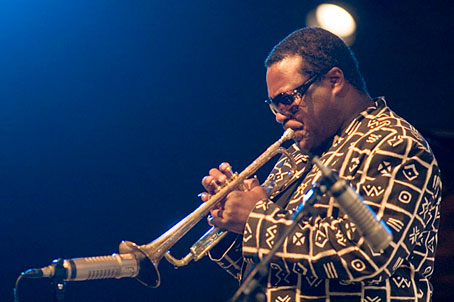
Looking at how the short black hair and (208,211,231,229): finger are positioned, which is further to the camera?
the short black hair

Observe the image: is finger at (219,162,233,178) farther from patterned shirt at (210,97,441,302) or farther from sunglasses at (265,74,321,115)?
patterned shirt at (210,97,441,302)

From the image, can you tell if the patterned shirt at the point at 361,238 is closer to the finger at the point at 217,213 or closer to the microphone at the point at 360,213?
the finger at the point at 217,213

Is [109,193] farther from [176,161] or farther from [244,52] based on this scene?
A: [244,52]

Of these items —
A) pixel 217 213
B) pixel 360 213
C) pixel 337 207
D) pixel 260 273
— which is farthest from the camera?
pixel 217 213

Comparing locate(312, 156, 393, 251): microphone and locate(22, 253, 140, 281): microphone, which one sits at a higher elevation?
locate(22, 253, 140, 281): microphone

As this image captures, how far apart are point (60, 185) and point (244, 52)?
2066 mm

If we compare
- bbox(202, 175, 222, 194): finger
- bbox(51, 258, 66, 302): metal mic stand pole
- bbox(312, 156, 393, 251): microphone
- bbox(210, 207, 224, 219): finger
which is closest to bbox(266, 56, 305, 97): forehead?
bbox(202, 175, 222, 194): finger

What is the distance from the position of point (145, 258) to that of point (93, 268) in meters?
0.47

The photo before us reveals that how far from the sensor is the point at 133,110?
17.6ft

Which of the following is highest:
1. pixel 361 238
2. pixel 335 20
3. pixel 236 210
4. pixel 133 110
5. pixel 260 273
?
pixel 133 110

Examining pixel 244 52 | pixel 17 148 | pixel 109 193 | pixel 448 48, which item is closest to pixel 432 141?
pixel 448 48

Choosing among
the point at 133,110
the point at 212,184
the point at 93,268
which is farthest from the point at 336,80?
the point at 133,110

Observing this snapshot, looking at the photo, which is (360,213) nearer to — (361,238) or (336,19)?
(361,238)

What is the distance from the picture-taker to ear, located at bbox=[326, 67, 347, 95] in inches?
130
